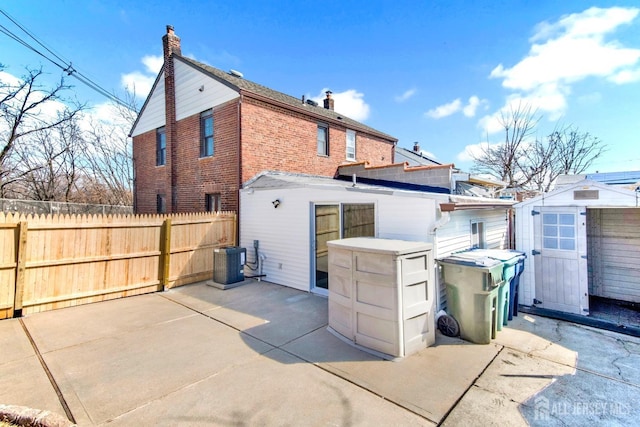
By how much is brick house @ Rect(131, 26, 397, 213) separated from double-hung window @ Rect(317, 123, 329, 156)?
4 centimetres

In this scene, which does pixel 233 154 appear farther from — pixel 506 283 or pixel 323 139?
pixel 506 283

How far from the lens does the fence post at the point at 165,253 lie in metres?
7.63

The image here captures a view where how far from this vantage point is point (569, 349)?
4340 millimetres

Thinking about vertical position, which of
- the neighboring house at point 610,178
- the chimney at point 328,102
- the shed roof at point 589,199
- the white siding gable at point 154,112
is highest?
the chimney at point 328,102

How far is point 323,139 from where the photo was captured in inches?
496

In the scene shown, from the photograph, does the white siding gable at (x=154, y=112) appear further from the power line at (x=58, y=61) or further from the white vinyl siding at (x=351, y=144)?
the white vinyl siding at (x=351, y=144)

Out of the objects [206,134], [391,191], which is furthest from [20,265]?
[391,191]

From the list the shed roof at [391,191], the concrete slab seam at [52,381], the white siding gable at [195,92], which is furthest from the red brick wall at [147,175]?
the concrete slab seam at [52,381]

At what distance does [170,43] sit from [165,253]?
955 cm

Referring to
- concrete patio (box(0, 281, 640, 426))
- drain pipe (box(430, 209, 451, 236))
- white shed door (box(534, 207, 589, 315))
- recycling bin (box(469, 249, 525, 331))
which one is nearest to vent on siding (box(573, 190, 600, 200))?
white shed door (box(534, 207, 589, 315))

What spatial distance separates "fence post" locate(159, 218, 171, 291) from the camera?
301 inches

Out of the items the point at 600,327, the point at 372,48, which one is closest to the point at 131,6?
the point at 372,48

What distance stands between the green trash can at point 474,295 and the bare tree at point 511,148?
49.0ft

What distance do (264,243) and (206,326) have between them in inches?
142
